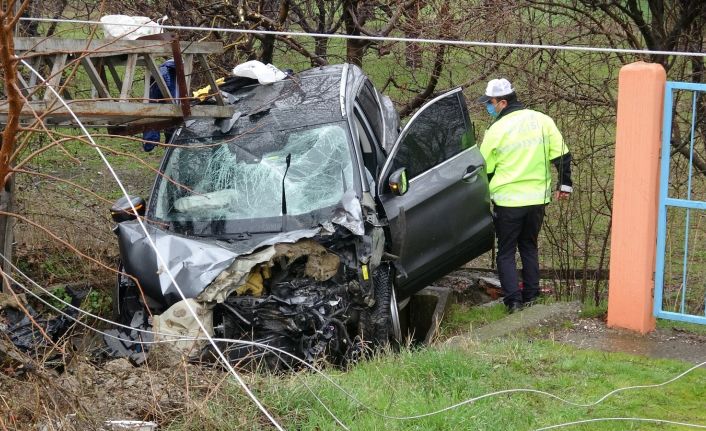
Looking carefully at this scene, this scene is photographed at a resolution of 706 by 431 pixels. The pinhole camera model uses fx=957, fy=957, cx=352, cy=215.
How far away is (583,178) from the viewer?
10.0 m

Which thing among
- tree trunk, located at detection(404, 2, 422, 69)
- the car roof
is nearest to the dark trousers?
the car roof

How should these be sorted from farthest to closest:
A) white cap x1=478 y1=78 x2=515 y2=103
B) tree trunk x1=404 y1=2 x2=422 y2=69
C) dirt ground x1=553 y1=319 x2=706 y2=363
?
1. tree trunk x1=404 y1=2 x2=422 y2=69
2. white cap x1=478 y1=78 x2=515 y2=103
3. dirt ground x1=553 y1=319 x2=706 y2=363

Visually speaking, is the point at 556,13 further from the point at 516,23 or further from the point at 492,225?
the point at 492,225

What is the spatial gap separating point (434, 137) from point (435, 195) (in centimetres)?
61

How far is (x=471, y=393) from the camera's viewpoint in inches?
206

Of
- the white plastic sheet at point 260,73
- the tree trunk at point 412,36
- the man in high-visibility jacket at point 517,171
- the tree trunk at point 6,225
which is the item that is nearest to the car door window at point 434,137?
the man in high-visibility jacket at point 517,171

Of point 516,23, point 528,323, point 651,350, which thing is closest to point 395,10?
point 516,23

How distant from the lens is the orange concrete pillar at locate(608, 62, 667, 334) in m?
6.39

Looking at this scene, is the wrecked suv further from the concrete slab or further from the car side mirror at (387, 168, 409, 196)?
the concrete slab

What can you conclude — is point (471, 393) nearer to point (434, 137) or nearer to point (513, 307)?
point (513, 307)

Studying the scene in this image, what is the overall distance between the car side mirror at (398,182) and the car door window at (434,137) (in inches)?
12.1

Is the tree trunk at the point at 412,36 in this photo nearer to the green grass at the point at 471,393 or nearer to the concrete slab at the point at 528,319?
the concrete slab at the point at 528,319

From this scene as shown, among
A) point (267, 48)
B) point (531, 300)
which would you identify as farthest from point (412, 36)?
point (531, 300)

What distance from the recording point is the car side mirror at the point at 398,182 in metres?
6.75
